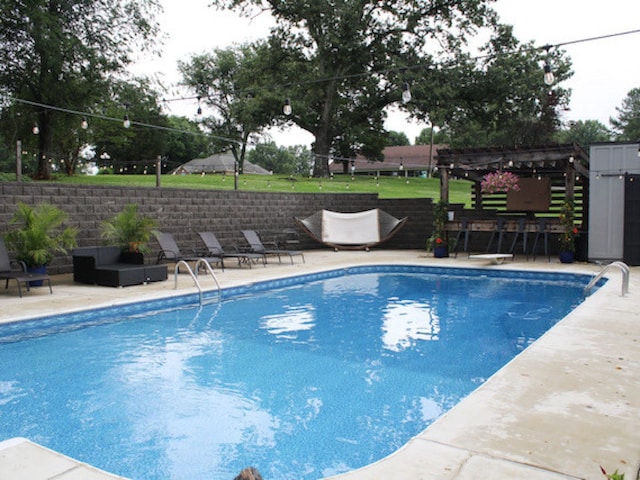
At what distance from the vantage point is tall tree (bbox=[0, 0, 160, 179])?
16.9 m

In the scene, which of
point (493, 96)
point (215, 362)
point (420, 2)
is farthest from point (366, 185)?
point (215, 362)

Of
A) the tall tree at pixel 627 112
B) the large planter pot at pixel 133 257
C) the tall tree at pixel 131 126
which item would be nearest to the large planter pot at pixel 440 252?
the tall tree at pixel 131 126

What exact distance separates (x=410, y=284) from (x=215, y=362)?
5493 millimetres

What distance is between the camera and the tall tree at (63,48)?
55.4 ft

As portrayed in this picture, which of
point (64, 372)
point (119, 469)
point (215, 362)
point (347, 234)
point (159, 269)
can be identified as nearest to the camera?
point (119, 469)

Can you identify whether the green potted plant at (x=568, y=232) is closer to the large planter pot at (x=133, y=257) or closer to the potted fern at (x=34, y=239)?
the large planter pot at (x=133, y=257)

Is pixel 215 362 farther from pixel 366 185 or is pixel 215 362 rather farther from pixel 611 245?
pixel 366 185

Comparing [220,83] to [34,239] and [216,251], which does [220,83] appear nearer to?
[216,251]

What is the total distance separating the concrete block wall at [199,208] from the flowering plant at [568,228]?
371cm

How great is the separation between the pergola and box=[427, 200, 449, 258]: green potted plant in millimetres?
350

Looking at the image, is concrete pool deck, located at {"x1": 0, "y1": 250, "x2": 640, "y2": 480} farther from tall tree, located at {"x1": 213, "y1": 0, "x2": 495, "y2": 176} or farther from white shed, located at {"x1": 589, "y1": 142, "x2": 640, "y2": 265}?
tall tree, located at {"x1": 213, "y1": 0, "x2": 495, "y2": 176}

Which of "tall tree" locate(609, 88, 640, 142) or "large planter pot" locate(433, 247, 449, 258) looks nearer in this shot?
"large planter pot" locate(433, 247, 449, 258)

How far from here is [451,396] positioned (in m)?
4.10

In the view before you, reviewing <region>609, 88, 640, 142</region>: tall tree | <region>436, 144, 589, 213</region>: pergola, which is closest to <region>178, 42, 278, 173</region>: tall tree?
<region>436, 144, 589, 213</region>: pergola
